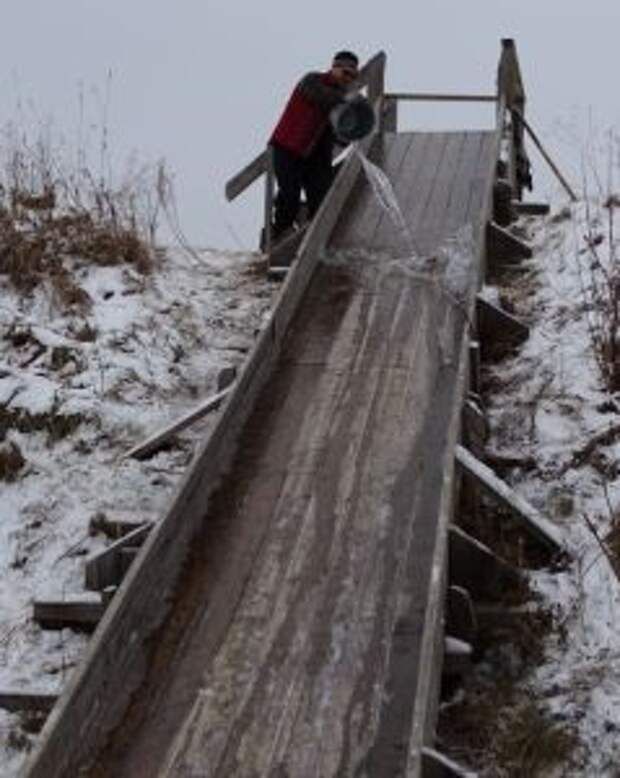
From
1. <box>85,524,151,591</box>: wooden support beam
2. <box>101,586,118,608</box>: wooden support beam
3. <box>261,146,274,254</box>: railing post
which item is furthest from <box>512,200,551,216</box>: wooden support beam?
<box>101,586,118,608</box>: wooden support beam

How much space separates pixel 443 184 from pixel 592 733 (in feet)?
20.9

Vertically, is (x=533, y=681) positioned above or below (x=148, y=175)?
below

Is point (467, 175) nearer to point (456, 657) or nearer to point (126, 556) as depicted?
point (126, 556)

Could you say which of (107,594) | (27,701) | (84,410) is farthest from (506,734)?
(84,410)

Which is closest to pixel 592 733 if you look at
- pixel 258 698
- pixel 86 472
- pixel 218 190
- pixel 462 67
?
pixel 258 698

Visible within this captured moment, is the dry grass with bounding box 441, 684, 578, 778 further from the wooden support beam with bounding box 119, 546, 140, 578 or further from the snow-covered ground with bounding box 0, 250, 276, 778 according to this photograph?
the snow-covered ground with bounding box 0, 250, 276, 778

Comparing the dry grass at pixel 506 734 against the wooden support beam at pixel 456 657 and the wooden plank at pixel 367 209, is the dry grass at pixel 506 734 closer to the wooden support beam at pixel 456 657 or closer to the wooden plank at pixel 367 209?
the wooden support beam at pixel 456 657

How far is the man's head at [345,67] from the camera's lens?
420 inches

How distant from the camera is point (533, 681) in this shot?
241 inches

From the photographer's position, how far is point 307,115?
1060cm

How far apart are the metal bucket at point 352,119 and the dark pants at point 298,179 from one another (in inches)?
5.5

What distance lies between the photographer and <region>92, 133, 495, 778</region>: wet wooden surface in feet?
17.7

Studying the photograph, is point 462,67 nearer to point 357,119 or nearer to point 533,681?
point 357,119

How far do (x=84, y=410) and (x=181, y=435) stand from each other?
57 cm
